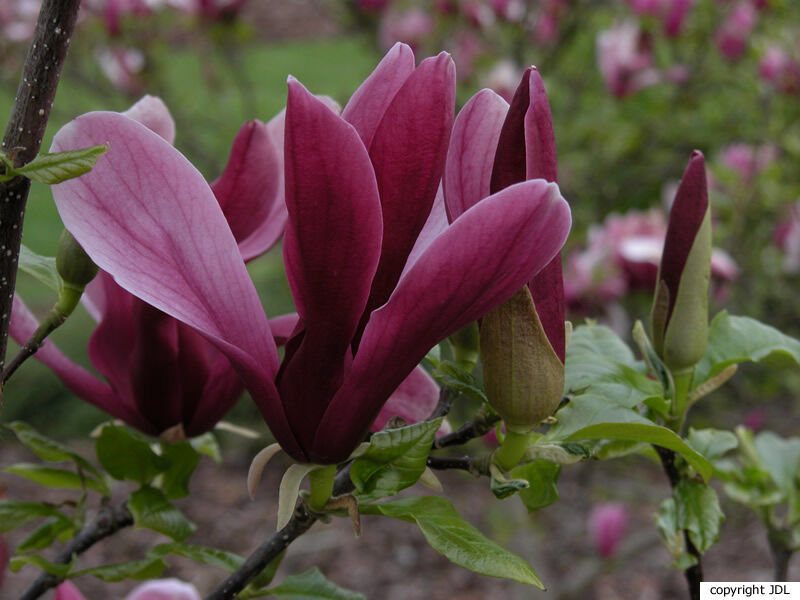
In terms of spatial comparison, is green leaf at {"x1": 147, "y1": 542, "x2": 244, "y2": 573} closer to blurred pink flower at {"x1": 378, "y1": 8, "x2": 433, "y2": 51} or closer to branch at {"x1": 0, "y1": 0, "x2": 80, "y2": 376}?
branch at {"x1": 0, "y1": 0, "x2": 80, "y2": 376}

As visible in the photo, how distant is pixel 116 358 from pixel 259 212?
163 mm

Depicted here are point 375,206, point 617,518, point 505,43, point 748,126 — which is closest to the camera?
point 375,206

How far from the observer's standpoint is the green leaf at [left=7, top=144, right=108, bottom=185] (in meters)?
0.42

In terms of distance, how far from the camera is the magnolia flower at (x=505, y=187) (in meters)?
0.46

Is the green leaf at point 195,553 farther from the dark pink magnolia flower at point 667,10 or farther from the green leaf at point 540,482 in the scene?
the dark pink magnolia flower at point 667,10

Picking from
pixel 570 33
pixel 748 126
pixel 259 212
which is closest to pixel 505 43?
pixel 570 33

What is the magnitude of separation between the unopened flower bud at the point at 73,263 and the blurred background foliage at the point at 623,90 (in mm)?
1590

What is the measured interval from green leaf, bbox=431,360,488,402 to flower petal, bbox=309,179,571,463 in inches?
2.4

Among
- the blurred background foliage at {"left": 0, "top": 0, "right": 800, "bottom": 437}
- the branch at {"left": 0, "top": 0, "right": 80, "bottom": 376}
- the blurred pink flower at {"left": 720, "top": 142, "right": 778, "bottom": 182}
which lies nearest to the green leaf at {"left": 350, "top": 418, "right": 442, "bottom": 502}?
the branch at {"left": 0, "top": 0, "right": 80, "bottom": 376}

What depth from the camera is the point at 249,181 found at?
583 millimetres

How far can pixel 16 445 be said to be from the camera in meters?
3.59

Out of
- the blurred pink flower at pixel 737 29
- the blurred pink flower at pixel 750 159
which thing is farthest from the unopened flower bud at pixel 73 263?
the blurred pink flower at pixel 737 29

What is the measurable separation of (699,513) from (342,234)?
0.33 m

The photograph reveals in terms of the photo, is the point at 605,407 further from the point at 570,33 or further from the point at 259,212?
the point at 570,33
